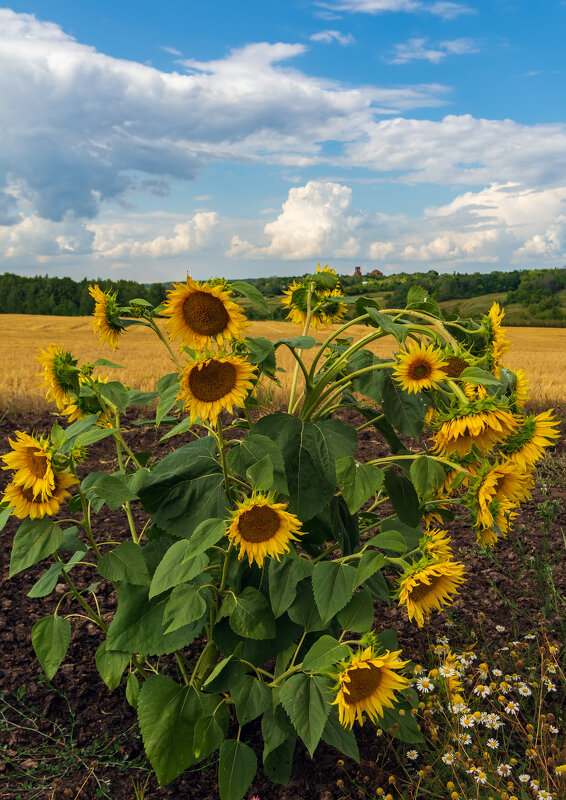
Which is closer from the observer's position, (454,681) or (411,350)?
(411,350)

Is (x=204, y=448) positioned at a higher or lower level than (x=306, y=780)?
higher

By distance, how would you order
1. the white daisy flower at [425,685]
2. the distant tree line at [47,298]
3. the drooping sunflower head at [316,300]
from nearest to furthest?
the drooping sunflower head at [316,300], the white daisy flower at [425,685], the distant tree line at [47,298]

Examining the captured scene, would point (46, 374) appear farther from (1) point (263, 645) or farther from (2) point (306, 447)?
(1) point (263, 645)

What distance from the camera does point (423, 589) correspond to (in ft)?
7.04

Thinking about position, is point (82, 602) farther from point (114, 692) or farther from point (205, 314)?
point (205, 314)

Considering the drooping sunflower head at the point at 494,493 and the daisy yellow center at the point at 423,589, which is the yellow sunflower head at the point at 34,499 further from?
the drooping sunflower head at the point at 494,493

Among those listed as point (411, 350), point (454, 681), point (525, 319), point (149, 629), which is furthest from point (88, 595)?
point (525, 319)

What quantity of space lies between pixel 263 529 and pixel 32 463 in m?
0.85

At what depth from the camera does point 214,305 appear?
1885 millimetres

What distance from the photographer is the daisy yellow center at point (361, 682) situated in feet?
6.28

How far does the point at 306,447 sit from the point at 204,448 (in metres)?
0.45

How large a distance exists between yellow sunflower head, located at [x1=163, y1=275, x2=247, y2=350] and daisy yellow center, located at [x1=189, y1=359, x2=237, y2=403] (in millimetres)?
79

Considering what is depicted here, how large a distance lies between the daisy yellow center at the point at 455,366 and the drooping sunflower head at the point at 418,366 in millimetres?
43

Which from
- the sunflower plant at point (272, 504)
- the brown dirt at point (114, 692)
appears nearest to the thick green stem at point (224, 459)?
the sunflower plant at point (272, 504)
